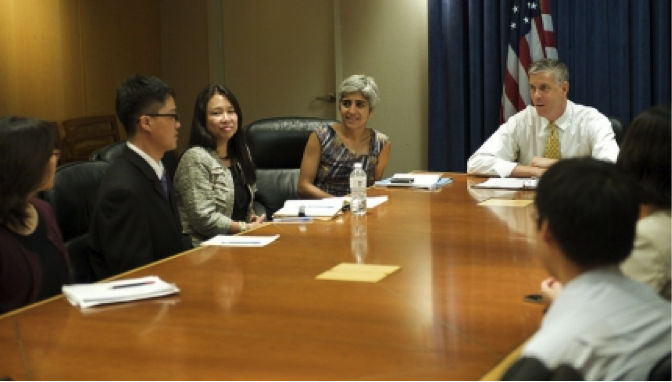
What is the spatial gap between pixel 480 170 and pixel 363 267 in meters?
2.28

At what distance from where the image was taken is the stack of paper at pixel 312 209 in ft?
12.4

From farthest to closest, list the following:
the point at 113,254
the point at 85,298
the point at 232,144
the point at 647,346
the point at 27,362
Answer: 1. the point at 232,144
2. the point at 113,254
3. the point at 85,298
4. the point at 27,362
5. the point at 647,346

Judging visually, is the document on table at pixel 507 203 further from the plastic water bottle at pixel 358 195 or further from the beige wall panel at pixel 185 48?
the beige wall panel at pixel 185 48

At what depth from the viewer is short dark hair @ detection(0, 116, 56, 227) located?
259 cm

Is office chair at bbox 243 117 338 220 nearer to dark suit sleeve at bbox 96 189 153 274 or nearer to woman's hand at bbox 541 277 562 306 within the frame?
dark suit sleeve at bbox 96 189 153 274

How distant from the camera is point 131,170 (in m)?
3.33

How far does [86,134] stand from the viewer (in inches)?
254

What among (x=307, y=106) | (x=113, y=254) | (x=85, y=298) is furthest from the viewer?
(x=307, y=106)

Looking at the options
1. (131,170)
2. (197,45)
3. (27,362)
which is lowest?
(27,362)

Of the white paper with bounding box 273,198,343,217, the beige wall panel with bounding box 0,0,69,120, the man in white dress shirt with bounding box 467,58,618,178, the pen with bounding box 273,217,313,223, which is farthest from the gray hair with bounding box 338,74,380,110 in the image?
the beige wall panel with bounding box 0,0,69,120

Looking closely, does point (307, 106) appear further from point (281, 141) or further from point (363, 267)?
point (363, 267)

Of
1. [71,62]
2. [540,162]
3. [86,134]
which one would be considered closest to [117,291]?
[540,162]

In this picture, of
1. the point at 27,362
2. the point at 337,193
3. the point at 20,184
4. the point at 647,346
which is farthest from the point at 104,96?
the point at 647,346

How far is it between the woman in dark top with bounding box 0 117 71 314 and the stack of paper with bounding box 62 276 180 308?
186mm
